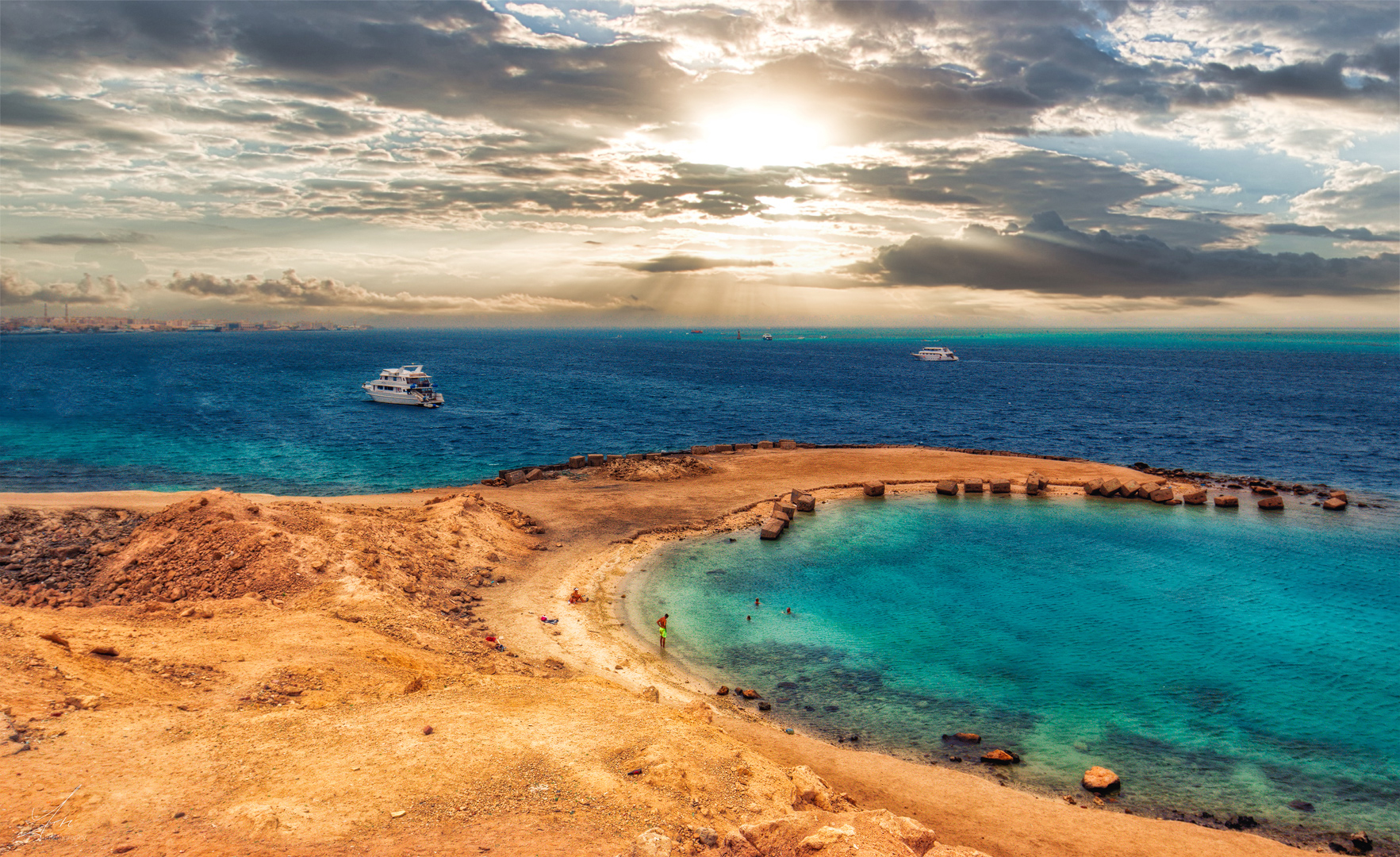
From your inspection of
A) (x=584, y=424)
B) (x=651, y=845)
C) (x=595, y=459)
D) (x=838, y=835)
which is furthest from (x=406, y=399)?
(x=838, y=835)

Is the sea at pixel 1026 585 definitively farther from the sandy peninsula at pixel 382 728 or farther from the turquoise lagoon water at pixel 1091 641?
the sandy peninsula at pixel 382 728

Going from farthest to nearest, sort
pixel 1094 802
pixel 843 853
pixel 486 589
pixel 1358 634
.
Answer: pixel 486 589 < pixel 1358 634 < pixel 1094 802 < pixel 843 853

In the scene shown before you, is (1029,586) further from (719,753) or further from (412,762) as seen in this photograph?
(412,762)

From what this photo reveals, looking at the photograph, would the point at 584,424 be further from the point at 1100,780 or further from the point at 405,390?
the point at 1100,780

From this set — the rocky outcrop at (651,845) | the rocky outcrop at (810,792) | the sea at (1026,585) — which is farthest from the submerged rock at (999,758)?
the rocky outcrop at (651,845)

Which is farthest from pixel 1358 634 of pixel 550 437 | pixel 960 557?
pixel 550 437

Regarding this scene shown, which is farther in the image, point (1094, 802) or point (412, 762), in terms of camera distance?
point (1094, 802)
